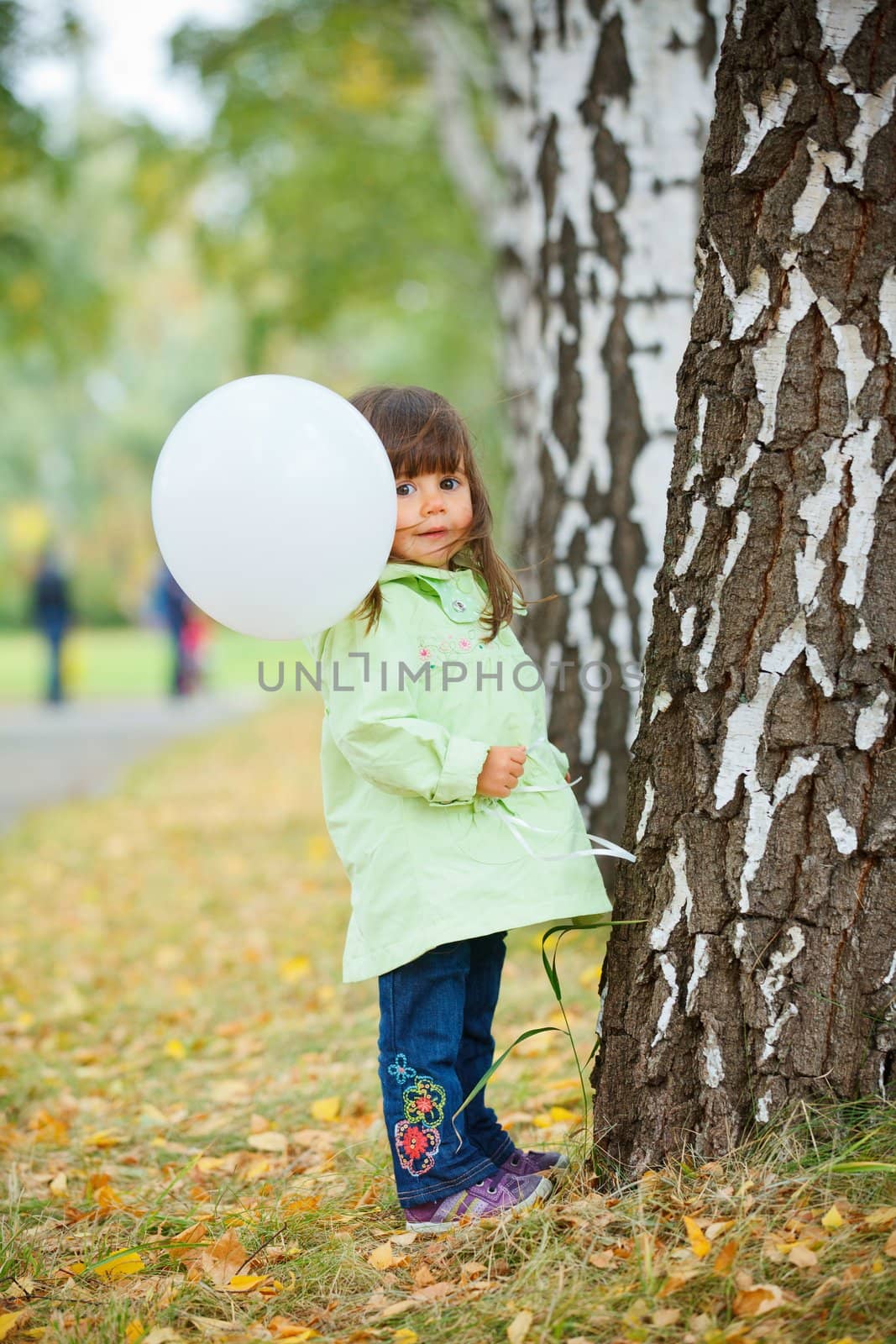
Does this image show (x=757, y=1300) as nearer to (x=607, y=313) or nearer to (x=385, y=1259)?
A: (x=385, y=1259)

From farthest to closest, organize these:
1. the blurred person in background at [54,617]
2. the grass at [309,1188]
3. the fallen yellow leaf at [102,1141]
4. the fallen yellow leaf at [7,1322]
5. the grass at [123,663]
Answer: the grass at [123,663] < the blurred person in background at [54,617] < the fallen yellow leaf at [102,1141] < the fallen yellow leaf at [7,1322] < the grass at [309,1188]

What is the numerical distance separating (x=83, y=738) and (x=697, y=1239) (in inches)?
436

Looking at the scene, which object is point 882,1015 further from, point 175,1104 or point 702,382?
point 175,1104

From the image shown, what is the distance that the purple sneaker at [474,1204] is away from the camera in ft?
7.72

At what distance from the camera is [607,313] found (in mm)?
4145

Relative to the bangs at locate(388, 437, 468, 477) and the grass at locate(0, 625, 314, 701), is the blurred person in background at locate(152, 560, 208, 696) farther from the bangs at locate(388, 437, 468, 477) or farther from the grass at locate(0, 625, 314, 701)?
the bangs at locate(388, 437, 468, 477)

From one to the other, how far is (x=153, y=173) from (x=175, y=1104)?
10866 millimetres

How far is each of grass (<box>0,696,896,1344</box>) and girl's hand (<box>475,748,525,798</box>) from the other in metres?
0.74

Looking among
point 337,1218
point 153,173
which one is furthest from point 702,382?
point 153,173

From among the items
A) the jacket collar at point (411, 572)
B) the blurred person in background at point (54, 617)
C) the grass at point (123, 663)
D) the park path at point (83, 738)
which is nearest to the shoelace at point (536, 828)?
the jacket collar at point (411, 572)

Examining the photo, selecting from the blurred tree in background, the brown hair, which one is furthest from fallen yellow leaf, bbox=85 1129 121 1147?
the blurred tree in background

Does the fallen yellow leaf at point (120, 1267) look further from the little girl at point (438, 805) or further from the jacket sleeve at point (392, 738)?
the jacket sleeve at point (392, 738)

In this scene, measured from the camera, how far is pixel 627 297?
4.12m

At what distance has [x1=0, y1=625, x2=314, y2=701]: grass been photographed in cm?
1864
